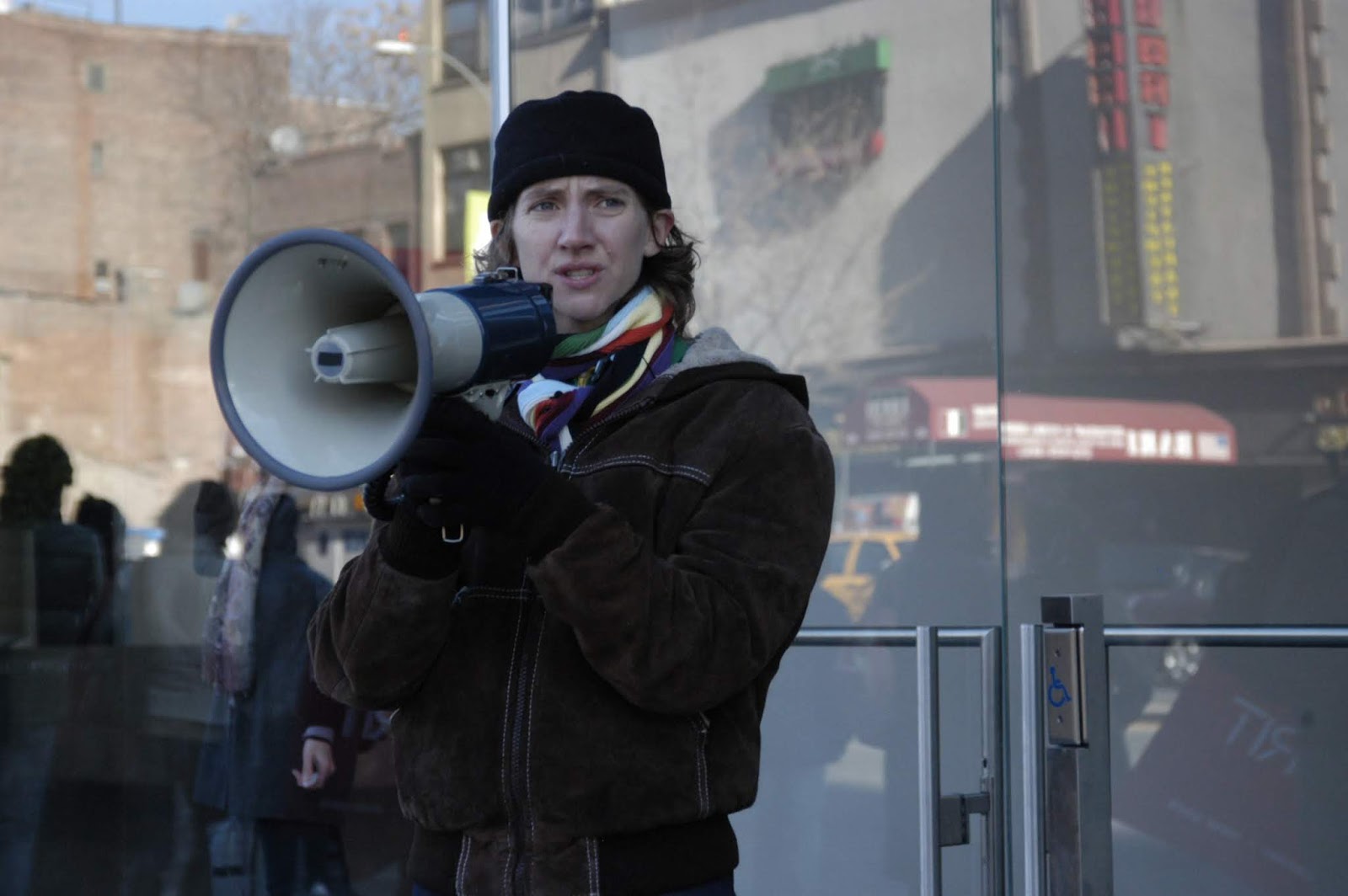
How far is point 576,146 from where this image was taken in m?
2.08

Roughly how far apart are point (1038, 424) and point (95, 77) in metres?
3.19

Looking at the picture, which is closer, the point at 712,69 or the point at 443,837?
the point at 443,837

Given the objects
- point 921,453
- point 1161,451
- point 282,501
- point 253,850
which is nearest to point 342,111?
point 282,501

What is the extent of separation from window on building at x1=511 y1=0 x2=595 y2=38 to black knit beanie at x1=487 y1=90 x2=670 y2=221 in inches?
71.4

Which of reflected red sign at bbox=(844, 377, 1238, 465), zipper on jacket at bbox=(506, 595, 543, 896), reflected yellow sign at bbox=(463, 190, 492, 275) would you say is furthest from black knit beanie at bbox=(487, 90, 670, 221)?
reflected yellow sign at bbox=(463, 190, 492, 275)

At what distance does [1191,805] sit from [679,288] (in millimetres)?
1343

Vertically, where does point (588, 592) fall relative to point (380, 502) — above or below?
below

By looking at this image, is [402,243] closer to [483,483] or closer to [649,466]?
[649,466]

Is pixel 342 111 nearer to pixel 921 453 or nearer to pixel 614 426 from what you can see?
pixel 921 453

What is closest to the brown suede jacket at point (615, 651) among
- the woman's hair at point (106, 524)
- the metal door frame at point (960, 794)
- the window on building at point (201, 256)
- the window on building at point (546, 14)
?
the metal door frame at point (960, 794)

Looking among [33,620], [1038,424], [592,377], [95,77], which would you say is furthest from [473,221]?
[592,377]

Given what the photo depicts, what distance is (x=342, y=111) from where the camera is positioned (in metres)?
4.89

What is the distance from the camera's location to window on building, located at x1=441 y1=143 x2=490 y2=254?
4.54 meters

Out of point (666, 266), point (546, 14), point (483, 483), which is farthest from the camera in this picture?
point (546, 14)
